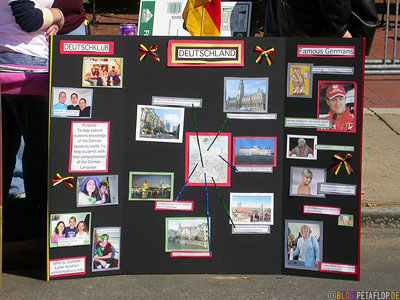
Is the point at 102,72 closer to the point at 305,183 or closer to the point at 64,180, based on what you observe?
the point at 64,180

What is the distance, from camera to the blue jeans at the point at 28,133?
4500 mm

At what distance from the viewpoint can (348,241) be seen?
4172 mm

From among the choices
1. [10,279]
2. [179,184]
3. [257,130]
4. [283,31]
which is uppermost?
[283,31]

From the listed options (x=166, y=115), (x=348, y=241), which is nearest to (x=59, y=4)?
(x=166, y=115)

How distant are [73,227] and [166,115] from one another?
3.01 feet

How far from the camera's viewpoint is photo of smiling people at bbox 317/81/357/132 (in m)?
4.08

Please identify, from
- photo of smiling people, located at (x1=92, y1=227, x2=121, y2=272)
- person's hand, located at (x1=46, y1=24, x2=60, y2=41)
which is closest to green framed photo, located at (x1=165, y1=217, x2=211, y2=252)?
photo of smiling people, located at (x1=92, y1=227, x2=121, y2=272)

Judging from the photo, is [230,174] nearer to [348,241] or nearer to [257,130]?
[257,130]

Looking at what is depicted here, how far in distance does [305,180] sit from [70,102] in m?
1.57

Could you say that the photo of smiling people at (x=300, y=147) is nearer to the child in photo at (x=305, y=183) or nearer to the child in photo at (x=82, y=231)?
the child in photo at (x=305, y=183)
